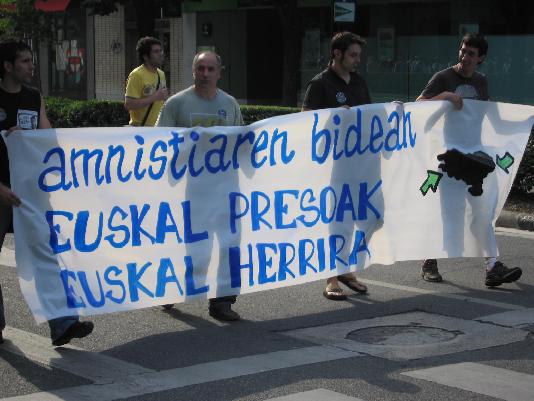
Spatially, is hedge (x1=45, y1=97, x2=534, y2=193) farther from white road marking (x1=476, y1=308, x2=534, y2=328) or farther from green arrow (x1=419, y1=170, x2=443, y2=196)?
white road marking (x1=476, y1=308, x2=534, y2=328)

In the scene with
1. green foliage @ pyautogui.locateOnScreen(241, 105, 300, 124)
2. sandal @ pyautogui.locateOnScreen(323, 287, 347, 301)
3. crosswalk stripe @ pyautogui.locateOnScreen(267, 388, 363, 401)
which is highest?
green foliage @ pyautogui.locateOnScreen(241, 105, 300, 124)

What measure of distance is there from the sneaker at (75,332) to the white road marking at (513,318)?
2.57 metres

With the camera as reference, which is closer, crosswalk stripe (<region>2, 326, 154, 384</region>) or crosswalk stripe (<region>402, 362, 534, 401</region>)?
crosswalk stripe (<region>402, 362, 534, 401</region>)

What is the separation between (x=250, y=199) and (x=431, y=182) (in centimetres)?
172

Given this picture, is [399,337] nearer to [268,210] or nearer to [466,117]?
[268,210]

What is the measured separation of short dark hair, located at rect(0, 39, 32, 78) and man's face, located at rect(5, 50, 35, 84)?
0.08ft

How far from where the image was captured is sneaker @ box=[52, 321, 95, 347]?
6.58 m

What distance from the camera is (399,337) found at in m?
7.00

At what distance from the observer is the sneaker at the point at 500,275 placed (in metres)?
8.59

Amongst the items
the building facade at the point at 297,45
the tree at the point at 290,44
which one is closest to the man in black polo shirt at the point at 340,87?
the building facade at the point at 297,45

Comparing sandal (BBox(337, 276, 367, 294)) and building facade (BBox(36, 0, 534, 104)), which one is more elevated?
building facade (BBox(36, 0, 534, 104))

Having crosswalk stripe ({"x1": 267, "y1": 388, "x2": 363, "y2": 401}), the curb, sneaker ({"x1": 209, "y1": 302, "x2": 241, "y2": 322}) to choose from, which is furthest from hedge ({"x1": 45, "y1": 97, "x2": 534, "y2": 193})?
crosswalk stripe ({"x1": 267, "y1": 388, "x2": 363, "y2": 401})

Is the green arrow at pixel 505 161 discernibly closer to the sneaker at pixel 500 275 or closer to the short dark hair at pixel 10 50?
the sneaker at pixel 500 275

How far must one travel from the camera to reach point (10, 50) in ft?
22.7
